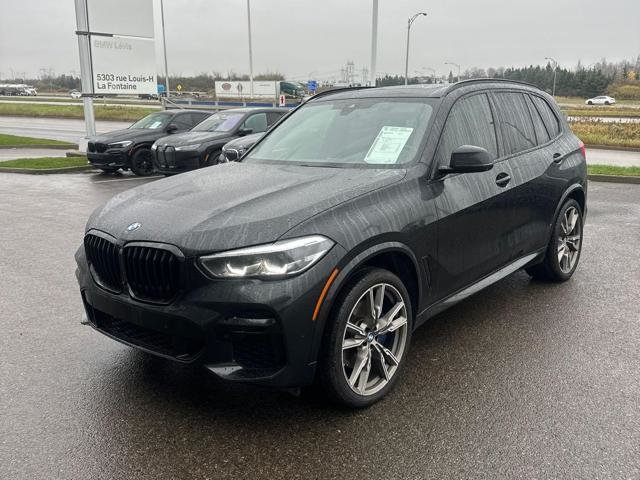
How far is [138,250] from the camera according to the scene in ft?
10.00

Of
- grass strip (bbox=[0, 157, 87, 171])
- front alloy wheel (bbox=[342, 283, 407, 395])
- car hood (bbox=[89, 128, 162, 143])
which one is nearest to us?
front alloy wheel (bbox=[342, 283, 407, 395])

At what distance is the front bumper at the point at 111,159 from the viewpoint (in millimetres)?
14094

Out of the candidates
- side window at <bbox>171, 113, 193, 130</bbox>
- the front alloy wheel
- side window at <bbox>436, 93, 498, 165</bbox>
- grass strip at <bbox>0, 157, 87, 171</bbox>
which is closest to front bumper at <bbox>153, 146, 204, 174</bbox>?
side window at <bbox>171, 113, 193, 130</bbox>

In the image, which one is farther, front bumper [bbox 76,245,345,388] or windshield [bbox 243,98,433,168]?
windshield [bbox 243,98,433,168]

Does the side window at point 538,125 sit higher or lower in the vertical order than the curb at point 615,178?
higher

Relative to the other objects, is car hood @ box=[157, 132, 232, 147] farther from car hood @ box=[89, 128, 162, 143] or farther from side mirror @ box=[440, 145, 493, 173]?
side mirror @ box=[440, 145, 493, 173]

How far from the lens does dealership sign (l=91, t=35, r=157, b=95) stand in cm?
1767

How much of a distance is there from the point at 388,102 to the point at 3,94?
10357 centimetres

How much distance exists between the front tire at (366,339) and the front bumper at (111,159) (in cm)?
1217

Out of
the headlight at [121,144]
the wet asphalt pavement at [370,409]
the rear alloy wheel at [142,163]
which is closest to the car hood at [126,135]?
the headlight at [121,144]

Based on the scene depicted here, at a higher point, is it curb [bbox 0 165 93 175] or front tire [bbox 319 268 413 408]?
front tire [bbox 319 268 413 408]

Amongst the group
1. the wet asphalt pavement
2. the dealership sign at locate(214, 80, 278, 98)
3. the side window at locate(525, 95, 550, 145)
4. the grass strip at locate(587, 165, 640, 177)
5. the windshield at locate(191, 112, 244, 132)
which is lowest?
the wet asphalt pavement

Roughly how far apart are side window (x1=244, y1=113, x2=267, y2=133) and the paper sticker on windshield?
31.4 feet

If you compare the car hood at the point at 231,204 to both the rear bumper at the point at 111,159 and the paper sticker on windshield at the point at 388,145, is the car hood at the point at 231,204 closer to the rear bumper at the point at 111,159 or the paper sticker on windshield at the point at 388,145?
the paper sticker on windshield at the point at 388,145
